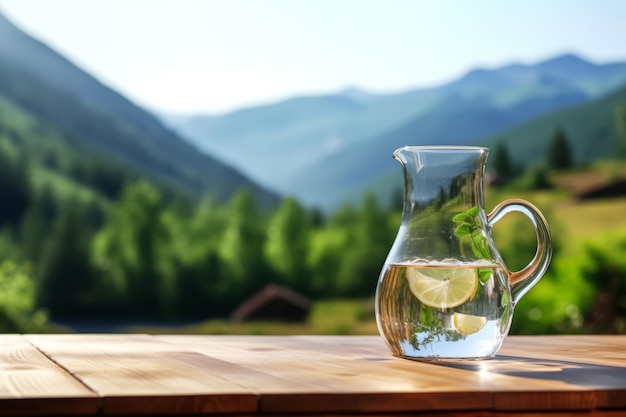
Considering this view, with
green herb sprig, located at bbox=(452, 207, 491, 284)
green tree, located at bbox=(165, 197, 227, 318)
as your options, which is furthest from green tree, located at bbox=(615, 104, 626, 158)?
green herb sprig, located at bbox=(452, 207, 491, 284)

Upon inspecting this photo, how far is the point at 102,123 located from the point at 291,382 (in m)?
10.4

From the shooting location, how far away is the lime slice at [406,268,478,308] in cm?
108

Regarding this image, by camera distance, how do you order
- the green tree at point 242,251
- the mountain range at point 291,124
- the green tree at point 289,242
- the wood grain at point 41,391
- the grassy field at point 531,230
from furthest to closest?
1. the mountain range at point 291,124
2. the green tree at point 289,242
3. the green tree at point 242,251
4. the grassy field at point 531,230
5. the wood grain at point 41,391

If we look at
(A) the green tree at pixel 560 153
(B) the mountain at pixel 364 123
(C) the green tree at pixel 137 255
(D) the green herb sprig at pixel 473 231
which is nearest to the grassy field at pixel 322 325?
(C) the green tree at pixel 137 255

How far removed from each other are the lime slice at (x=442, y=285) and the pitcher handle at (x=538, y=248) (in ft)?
0.32

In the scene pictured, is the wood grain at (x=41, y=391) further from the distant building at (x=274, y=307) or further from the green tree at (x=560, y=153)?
the green tree at (x=560, y=153)

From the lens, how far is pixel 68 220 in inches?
394

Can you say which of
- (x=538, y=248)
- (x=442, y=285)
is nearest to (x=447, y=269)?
(x=442, y=285)

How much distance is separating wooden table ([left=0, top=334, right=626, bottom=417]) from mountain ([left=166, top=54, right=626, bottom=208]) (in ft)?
30.1

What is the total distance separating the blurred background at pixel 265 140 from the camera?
30.8 feet

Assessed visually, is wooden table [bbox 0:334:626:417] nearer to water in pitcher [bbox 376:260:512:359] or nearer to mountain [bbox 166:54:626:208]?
water in pitcher [bbox 376:260:512:359]

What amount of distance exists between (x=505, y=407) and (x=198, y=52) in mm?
9611

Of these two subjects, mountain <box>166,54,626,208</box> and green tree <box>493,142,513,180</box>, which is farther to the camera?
mountain <box>166,54,626,208</box>

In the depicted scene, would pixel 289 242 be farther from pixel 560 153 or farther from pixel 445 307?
pixel 445 307
